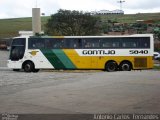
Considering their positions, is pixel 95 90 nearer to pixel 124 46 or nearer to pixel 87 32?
pixel 124 46

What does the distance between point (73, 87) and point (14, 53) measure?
18088 mm

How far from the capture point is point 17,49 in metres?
35.2

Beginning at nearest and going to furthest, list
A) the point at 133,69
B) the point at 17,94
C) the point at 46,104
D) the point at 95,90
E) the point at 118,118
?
the point at 118,118
the point at 46,104
the point at 17,94
the point at 95,90
the point at 133,69

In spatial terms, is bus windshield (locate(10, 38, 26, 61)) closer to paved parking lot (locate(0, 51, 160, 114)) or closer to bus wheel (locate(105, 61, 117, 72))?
bus wheel (locate(105, 61, 117, 72))

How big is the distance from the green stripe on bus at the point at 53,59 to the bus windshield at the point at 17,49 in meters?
1.65

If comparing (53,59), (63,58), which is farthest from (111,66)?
(53,59)

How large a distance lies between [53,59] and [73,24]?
149 ft

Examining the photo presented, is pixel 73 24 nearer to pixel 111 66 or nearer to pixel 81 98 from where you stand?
pixel 111 66

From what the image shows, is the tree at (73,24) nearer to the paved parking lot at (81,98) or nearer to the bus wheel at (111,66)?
the bus wheel at (111,66)

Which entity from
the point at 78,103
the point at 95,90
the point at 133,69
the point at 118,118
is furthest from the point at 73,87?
the point at 133,69

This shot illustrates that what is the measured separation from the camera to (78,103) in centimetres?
1310

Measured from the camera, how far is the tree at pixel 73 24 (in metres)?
78.9

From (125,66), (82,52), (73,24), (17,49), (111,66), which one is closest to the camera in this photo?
(125,66)

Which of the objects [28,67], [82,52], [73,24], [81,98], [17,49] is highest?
[73,24]
